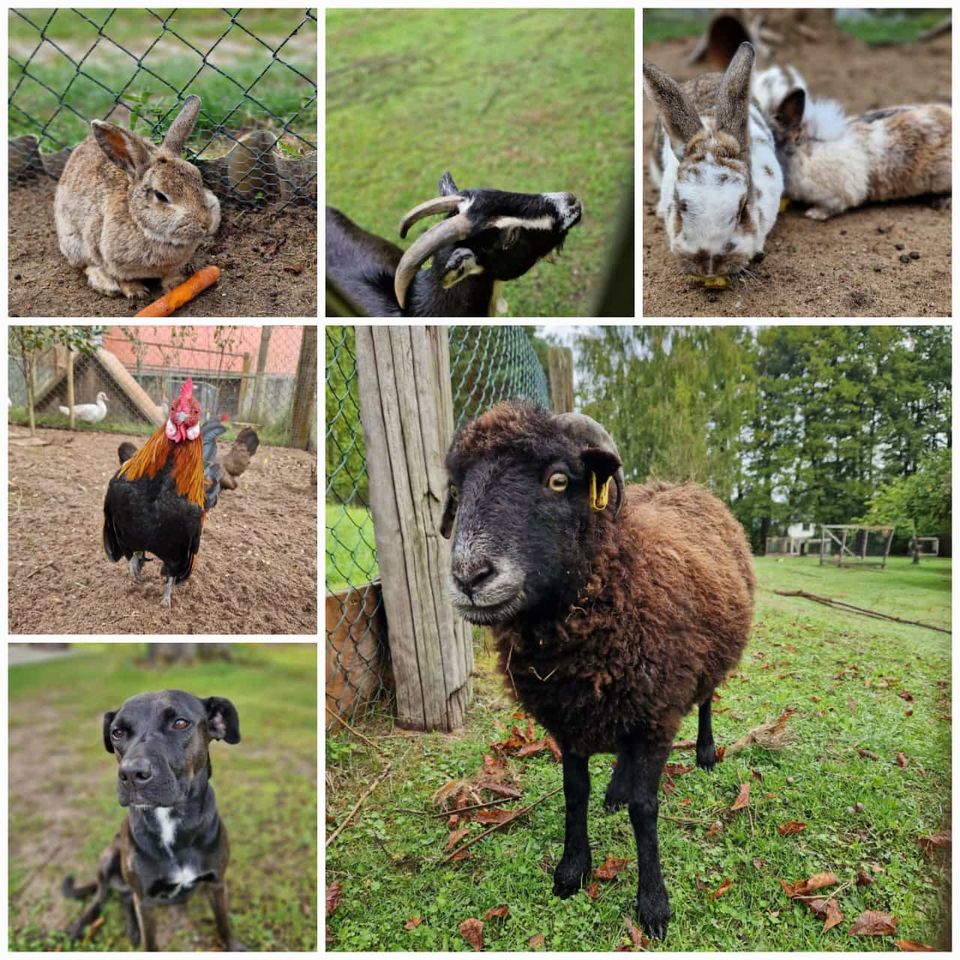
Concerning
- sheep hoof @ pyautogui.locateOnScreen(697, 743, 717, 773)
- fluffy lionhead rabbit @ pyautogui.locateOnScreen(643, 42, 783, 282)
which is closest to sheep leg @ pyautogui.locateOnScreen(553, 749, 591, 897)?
sheep hoof @ pyautogui.locateOnScreen(697, 743, 717, 773)

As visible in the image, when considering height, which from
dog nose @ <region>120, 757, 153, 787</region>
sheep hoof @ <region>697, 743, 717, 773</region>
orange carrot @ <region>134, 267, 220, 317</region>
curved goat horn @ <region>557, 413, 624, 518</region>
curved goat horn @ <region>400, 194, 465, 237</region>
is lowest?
sheep hoof @ <region>697, 743, 717, 773</region>

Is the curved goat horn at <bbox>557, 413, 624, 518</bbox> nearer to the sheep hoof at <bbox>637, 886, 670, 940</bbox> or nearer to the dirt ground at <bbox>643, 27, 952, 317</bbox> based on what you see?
the dirt ground at <bbox>643, 27, 952, 317</bbox>

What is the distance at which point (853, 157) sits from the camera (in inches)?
124

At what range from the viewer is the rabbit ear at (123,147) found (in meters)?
2.61

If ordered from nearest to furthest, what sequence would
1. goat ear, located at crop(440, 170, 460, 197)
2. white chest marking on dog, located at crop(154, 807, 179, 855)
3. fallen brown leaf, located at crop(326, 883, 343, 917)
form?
white chest marking on dog, located at crop(154, 807, 179, 855)
fallen brown leaf, located at crop(326, 883, 343, 917)
goat ear, located at crop(440, 170, 460, 197)

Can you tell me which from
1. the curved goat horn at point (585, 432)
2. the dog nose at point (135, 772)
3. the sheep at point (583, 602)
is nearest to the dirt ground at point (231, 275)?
the sheep at point (583, 602)

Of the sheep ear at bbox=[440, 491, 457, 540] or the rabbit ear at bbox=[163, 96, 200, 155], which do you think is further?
the rabbit ear at bbox=[163, 96, 200, 155]

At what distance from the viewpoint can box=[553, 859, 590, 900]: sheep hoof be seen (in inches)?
91.0

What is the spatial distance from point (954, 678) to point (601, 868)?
1.46 meters

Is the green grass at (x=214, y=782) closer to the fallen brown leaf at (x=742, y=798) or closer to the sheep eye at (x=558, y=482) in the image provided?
the sheep eye at (x=558, y=482)

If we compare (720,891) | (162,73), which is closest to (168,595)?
(720,891)

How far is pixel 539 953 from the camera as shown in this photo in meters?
2.39

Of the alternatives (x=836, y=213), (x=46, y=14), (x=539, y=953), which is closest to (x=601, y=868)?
(x=539, y=953)

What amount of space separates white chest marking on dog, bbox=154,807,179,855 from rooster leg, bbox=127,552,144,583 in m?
0.76
